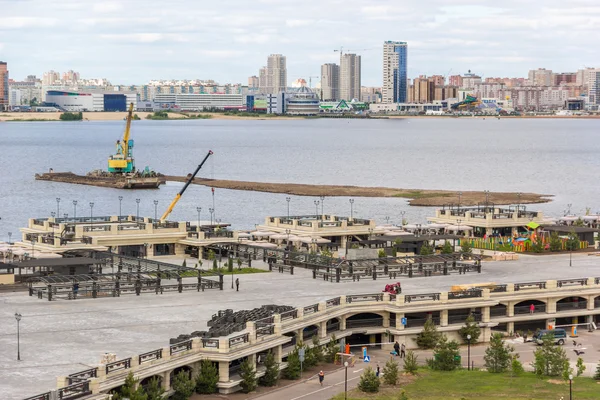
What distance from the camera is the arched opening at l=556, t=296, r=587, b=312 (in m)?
55.7

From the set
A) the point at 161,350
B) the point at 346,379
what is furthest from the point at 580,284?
the point at 161,350

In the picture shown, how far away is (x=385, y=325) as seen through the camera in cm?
5138

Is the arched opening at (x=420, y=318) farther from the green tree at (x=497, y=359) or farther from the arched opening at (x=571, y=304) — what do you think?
the arched opening at (x=571, y=304)

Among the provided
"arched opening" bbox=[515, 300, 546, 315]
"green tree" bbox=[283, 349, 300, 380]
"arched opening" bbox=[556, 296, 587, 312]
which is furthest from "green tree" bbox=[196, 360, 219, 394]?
"arched opening" bbox=[556, 296, 587, 312]

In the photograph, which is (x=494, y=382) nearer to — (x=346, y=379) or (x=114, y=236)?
(x=346, y=379)

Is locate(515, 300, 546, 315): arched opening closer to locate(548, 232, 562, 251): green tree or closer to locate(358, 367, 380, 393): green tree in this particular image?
locate(358, 367, 380, 393): green tree

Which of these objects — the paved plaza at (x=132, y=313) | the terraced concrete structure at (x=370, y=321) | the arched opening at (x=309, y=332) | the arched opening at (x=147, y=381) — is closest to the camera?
the arched opening at (x=147, y=381)

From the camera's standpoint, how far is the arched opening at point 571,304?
55688 mm

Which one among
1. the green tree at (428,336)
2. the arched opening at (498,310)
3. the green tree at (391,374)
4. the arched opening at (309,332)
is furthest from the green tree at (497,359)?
the arched opening at (498,310)

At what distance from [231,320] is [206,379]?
18.0 feet

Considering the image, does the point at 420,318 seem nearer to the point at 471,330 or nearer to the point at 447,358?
the point at 471,330

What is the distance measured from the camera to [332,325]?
50.3m

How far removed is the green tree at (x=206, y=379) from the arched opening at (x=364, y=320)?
11367 millimetres

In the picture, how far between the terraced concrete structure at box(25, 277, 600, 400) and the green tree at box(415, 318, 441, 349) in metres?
0.44
